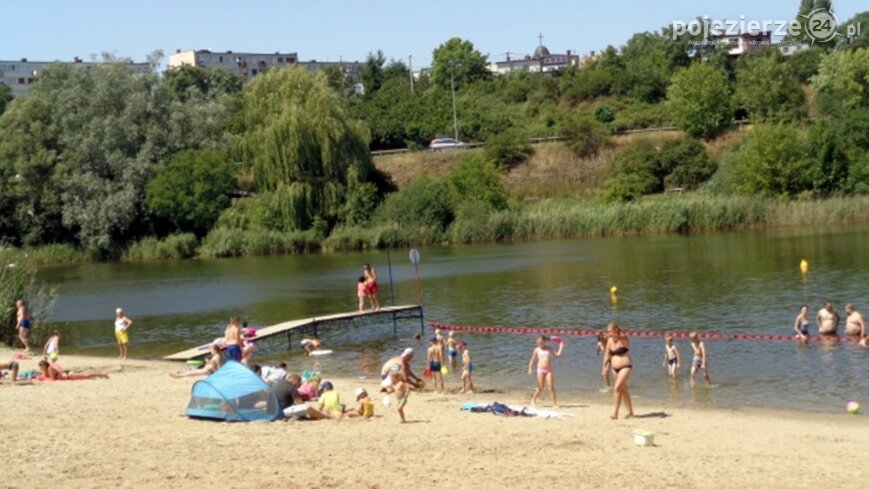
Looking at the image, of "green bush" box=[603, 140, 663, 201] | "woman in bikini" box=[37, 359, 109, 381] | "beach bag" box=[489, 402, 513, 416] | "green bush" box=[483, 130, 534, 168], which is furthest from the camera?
"green bush" box=[483, 130, 534, 168]

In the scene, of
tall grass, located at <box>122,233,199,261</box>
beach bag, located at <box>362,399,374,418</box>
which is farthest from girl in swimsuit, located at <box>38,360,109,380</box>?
tall grass, located at <box>122,233,199,261</box>

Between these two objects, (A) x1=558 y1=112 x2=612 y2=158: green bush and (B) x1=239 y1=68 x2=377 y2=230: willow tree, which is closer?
(B) x1=239 y1=68 x2=377 y2=230: willow tree

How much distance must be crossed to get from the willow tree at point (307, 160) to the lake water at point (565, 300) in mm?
5028

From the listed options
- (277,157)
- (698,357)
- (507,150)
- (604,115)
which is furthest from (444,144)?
(698,357)

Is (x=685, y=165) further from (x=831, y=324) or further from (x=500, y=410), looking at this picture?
(x=500, y=410)

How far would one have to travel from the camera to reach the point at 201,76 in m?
134

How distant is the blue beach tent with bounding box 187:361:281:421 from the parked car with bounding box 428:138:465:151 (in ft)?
248

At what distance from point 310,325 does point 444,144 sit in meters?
63.0

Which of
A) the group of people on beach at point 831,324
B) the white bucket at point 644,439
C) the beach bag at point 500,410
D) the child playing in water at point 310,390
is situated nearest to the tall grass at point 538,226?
the group of people on beach at point 831,324

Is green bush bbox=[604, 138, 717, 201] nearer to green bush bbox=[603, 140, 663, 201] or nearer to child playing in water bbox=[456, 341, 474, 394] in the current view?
green bush bbox=[603, 140, 663, 201]

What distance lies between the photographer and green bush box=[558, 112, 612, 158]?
9081 centimetres

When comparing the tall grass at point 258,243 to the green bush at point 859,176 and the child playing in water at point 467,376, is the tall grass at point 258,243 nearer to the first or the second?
the green bush at point 859,176

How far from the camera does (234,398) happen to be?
64.9 ft

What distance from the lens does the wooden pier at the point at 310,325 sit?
108ft
